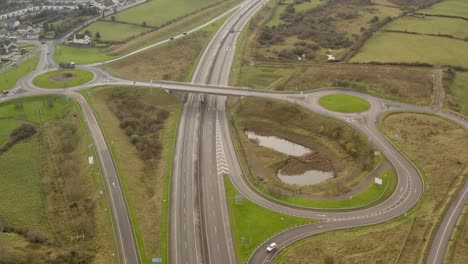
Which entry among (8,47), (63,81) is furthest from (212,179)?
(8,47)

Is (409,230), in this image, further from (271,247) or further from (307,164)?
(307,164)

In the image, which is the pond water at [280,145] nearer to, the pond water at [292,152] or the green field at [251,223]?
the pond water at [292,152]

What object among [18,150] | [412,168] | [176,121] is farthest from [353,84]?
[18,150]

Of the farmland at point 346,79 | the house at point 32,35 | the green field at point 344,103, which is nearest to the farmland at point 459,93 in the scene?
the farmland at point 346,79

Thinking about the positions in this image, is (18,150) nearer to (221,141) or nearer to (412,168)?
(221,141)

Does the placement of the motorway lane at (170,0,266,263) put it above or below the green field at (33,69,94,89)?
below

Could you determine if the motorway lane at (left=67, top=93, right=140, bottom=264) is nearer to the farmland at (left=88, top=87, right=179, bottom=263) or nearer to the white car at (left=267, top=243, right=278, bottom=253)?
the farmland at (left=88, top=87, right=179, bottom=263)

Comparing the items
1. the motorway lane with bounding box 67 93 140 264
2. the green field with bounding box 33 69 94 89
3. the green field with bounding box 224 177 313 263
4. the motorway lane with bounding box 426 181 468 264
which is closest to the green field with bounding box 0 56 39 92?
the green field with bounding box 33 69 94 89
